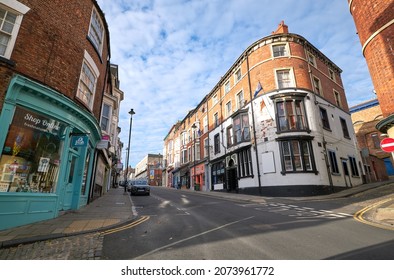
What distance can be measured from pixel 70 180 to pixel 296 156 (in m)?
15.8

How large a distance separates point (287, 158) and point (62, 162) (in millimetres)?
15544

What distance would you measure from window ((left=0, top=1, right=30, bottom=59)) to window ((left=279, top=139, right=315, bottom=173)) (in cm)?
1714

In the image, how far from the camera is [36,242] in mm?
4902

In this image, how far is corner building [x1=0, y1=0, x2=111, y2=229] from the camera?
6.27 meters

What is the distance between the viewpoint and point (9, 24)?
684 centimetres

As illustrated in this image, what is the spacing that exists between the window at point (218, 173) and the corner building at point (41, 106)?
17903 millimetres

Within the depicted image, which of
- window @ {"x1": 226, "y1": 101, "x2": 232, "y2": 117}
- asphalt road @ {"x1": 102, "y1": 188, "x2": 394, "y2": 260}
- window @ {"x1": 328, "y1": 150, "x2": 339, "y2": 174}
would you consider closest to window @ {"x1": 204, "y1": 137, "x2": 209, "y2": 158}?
window @ {"x1": 226, "y1": 101, "x2": 232, "y2": 117}

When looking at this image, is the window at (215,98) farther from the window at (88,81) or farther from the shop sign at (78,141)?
the shop sign at (78,141)

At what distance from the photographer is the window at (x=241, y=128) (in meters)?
20.9

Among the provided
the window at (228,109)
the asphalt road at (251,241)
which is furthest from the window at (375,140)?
the asphalt road at (251,241)

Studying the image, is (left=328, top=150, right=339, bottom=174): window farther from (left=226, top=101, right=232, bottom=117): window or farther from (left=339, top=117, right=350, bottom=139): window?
(left=226, top=101, right=232, bottom=117): window

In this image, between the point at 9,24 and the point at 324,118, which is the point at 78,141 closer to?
the point at 9,24
